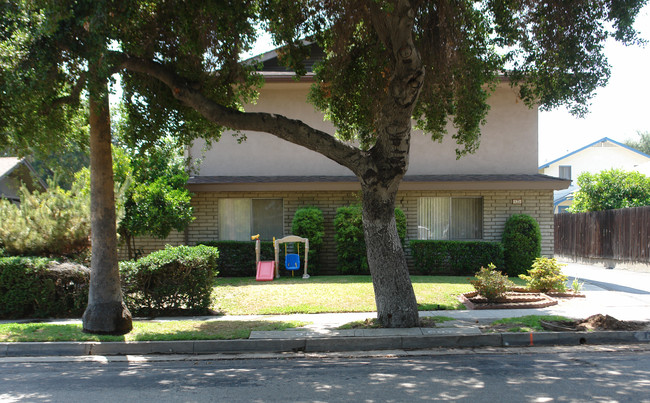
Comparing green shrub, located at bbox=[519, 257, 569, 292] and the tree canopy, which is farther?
green shrub, located at bbox=[519, 257, 569, 292]

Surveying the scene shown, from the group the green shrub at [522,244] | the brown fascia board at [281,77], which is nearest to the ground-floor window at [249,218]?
the brown fascia board at [281,77]

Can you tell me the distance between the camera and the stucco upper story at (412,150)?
16703 mm

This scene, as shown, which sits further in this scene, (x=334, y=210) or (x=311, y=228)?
(x=334, y=210)

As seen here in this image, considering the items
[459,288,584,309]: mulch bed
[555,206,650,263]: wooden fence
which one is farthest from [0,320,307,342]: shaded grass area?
[555,206,650,263]: wooden fence

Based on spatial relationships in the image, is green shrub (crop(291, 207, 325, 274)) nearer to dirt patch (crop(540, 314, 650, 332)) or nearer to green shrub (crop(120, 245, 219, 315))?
green shrub (crop(120, 245, 219, 315))

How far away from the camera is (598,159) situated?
42062 millimetres

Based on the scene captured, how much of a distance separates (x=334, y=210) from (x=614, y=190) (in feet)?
43.4

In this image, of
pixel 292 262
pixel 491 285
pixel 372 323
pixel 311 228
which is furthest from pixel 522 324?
pixel 311 228

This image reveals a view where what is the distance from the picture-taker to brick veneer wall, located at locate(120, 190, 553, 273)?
54.4ft

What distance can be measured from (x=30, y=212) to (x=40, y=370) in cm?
599

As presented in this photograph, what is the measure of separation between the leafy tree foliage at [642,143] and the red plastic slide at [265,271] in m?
55.6

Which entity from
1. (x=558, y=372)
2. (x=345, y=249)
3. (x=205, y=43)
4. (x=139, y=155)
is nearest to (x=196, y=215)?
(x=345, y=249)

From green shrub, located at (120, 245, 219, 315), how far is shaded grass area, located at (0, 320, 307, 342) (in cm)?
80

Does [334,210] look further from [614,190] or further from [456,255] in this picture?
[614,190]
